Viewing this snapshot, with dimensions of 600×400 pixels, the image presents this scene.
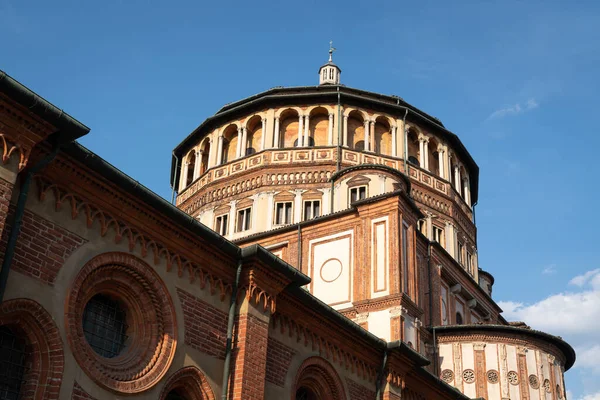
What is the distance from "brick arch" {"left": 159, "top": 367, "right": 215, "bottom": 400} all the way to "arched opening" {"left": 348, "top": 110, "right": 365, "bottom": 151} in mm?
24475

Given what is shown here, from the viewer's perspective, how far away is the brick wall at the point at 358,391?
17.5 meters

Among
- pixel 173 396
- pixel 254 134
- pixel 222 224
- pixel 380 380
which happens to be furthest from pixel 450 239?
pixel 173 396

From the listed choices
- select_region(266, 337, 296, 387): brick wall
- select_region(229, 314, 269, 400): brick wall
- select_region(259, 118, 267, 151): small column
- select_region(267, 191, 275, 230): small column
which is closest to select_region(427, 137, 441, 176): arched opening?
select_region(259, 118, 267, 151): small column

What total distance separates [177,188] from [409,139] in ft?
42.9

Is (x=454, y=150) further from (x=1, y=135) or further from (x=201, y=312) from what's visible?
(x=1, y=135)

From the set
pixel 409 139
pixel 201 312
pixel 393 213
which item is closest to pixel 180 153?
pixel 409 139

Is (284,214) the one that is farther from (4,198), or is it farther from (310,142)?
(4,198)

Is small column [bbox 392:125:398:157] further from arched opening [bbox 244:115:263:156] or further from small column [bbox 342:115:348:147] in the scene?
arched opening [bbox 244:115:263:156]

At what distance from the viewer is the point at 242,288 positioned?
1473cm

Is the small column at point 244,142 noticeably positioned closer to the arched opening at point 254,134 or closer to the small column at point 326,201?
the arched opening at point 254,134

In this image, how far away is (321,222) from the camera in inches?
1161

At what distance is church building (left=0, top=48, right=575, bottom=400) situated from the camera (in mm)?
10930

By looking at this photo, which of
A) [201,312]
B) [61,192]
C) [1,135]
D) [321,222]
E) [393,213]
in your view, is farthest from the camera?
[321,222]

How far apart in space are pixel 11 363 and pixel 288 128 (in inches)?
1092
